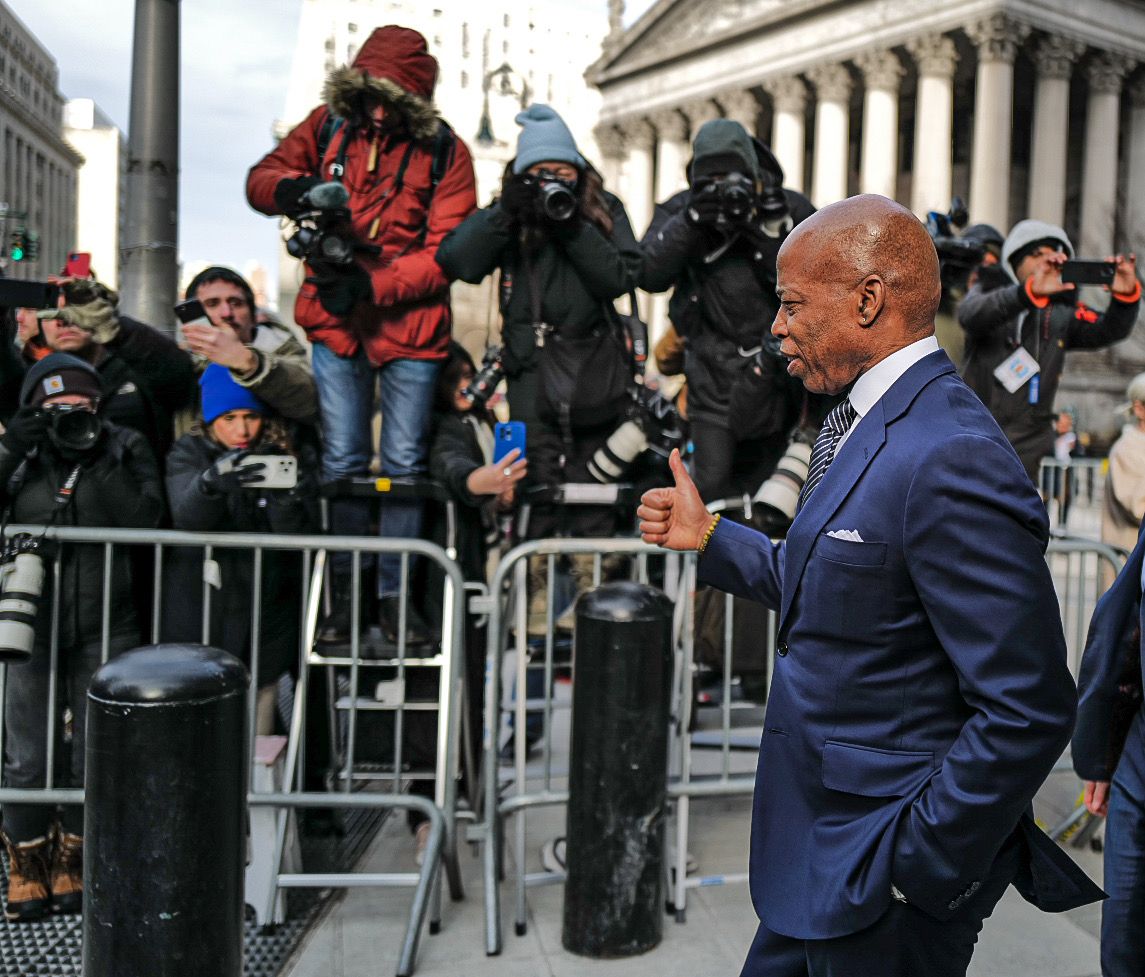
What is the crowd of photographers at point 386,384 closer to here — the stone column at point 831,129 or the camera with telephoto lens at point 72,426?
the camera with telephoto lens at point 72,426

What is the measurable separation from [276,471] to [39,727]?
1252 mm

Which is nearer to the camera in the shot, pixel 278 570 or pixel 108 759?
pixel 108 759

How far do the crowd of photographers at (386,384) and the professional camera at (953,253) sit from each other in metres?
1.03

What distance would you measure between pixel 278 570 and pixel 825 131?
138 ft

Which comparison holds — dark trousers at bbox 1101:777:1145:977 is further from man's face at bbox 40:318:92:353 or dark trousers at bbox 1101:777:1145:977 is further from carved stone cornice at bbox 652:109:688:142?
carved stone cornice at bbox 652:109:688:142

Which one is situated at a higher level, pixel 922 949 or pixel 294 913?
pixel 922 949

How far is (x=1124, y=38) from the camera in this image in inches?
1574

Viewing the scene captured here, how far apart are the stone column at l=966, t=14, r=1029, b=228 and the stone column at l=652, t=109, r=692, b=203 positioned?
14.0 m

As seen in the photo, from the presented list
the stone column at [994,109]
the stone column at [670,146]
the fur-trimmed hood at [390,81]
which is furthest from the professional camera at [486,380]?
the stone column at [670,146]

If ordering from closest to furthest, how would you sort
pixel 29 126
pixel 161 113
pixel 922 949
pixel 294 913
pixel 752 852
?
pixel 922 949 → pixel 752 852 → pixel 294 913 → pixel 161 113 → pixel 29 126

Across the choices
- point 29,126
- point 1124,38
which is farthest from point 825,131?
point 29,126

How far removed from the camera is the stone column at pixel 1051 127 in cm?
3859

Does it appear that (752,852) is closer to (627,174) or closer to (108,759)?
(108,759)

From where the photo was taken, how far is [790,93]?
4509cm
